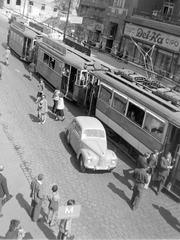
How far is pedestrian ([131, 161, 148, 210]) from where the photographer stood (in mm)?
10492

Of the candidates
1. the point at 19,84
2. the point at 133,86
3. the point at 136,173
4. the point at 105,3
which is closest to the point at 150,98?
the point at 133,86

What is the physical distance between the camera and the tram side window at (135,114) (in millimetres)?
14031

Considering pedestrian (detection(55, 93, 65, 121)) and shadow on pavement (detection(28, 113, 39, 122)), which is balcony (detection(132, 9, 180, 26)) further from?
shadow on pavement (detection(28, 113, 39, 122))

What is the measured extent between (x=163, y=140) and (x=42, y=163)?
4686 millimetres

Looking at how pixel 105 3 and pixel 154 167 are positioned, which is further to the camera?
pixel 105 3

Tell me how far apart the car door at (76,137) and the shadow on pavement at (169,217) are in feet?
12.7

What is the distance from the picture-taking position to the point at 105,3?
5166 centimetres

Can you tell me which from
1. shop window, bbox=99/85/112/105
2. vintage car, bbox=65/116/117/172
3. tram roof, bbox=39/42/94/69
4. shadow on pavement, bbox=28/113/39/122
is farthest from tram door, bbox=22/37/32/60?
vintage car, bbox=65/116/117/172

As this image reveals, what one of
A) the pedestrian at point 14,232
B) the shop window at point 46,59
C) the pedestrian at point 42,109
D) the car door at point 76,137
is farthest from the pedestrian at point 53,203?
the shop window at point 46,59

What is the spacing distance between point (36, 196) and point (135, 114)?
6.72m

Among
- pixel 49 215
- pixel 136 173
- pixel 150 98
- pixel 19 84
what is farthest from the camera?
pixel 19 84

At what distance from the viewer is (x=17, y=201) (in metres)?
10.2

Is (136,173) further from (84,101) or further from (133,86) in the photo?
(84,101)

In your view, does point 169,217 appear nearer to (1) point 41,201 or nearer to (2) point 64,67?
(1) point 41,201
